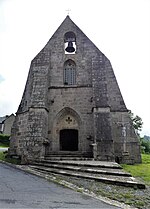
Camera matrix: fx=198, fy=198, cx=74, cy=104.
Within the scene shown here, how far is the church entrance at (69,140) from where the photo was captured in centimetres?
1534

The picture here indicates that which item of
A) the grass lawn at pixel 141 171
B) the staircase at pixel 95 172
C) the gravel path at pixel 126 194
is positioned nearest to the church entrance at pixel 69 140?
the staircase at pixel 95 172

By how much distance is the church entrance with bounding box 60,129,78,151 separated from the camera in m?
15.3

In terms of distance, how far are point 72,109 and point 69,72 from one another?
10.9ft

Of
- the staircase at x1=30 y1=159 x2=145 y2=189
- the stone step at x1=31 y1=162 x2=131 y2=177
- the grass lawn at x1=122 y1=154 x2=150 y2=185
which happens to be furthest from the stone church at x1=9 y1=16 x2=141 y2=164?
the staircase at x1=30 y1=159 x2=145 y2=189

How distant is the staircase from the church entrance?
Answer: 437 cm

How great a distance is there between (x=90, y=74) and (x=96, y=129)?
520cm

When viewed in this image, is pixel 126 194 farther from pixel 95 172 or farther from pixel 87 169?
pixel 87 169

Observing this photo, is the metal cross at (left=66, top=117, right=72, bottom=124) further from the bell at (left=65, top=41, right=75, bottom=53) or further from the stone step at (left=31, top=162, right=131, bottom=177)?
the bell at (left=65, top=41, right=75, bottom=53)

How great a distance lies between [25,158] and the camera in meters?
11.9

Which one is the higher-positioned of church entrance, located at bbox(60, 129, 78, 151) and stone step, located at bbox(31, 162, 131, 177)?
church entrance, located at bbox(60, 129, 78, 151)

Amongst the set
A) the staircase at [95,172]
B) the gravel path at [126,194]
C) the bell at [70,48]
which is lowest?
the gravel path at [126,194]

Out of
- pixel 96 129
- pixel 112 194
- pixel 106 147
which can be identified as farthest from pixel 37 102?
pixel 112 194

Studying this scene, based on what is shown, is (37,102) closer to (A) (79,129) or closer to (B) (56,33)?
(A) (79,129)

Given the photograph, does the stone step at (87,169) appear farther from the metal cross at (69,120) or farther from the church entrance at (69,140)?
the metal cross at (69,120)
